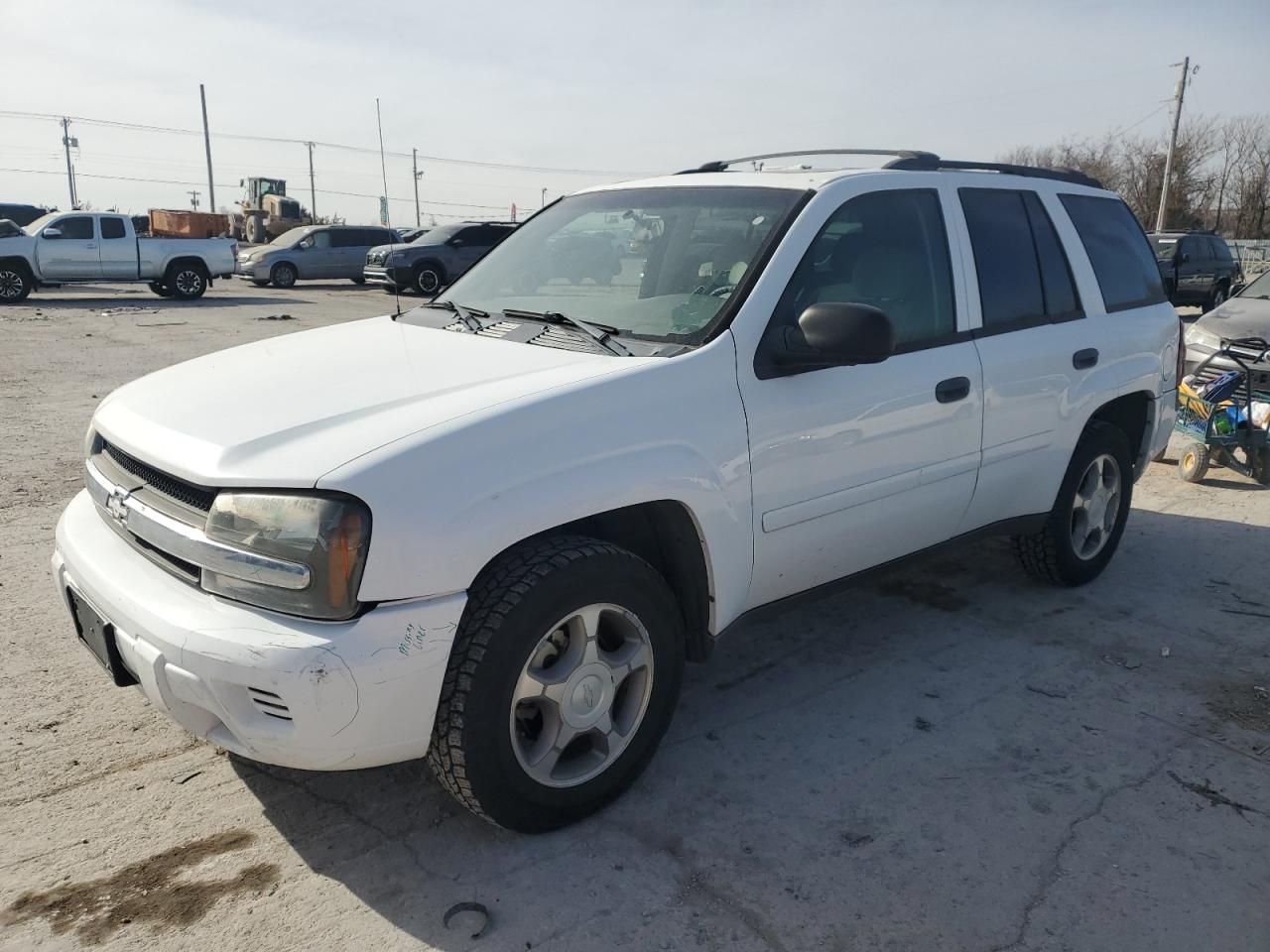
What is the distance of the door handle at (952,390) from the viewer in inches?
141

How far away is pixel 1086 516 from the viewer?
4699mm

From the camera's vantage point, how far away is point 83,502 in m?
3.18

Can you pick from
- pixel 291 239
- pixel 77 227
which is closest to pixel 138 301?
pixel 77 227

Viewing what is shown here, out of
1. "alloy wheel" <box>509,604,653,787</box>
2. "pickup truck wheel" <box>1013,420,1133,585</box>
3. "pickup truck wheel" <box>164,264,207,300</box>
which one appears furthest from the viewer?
"pickup truck wheel" <box>164,264,207,300</box>

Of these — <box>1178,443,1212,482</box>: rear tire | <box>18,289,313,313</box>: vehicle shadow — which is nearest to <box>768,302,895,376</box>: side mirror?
<box>1178,443,1212,482</box>: rear tire

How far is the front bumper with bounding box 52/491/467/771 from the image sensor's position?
2270mm

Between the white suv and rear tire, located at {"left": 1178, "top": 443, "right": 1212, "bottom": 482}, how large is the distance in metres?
3.36

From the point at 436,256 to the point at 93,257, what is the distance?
7.01 m

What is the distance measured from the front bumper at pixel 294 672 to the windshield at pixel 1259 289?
10.2 meters

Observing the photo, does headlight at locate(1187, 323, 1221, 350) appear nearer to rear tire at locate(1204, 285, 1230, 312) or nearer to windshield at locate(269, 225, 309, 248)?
rear tire at locate(1204, 285, 1230, 312)

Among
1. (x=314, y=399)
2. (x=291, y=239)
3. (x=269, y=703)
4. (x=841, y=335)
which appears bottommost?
(x=269, y=703)

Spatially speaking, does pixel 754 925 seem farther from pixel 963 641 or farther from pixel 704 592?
pixel 963 641

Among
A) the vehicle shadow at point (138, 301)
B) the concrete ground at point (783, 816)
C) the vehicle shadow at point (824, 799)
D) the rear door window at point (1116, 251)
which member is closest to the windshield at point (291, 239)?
the vehicle shadow at point (138, 301)

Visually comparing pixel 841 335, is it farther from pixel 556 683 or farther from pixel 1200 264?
pixel 1200 264
